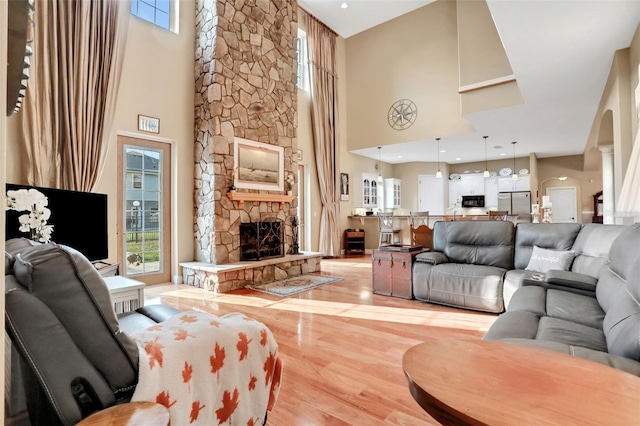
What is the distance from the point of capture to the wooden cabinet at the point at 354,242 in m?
8.18

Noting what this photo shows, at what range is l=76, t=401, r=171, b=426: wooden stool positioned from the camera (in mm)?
780

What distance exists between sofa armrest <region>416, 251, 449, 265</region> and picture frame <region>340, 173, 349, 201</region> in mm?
4319

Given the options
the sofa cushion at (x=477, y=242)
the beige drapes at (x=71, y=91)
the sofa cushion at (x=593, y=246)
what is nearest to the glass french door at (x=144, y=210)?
the beige drapes at (x=71, y=91)

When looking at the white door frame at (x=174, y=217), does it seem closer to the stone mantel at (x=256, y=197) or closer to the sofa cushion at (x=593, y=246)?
the stone mantel at (x=256, y=197)

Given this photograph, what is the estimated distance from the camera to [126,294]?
2262 millimetres

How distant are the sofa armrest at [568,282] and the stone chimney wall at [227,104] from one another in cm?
392

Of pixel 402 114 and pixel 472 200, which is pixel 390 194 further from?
pixel 402 114

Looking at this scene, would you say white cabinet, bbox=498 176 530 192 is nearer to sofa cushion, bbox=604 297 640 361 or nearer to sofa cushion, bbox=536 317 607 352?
sofa cushion, bbox=536 317 607 352

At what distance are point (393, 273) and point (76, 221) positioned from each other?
11.3 ft

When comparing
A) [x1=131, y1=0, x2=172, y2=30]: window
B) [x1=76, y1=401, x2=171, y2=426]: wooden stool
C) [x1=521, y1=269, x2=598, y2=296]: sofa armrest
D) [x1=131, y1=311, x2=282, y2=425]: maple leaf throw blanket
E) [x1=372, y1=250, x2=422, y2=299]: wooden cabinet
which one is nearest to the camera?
[x1=76, y1=401, x2=171, y2=426]: wooden stool

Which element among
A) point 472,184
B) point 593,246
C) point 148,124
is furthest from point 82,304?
point 472,184

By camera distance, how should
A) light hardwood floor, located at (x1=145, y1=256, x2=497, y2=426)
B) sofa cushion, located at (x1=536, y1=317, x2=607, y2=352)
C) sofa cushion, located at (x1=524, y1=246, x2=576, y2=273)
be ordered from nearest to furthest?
sofa cushion, located at (x1=536, y1=317, x2=607, y2=352) < light hardwood floor, located at (x1=145, y1=256, x2=497, y2=426) < sofa cushion, located at (x1=524, y1=246, x2=576, y2=273)

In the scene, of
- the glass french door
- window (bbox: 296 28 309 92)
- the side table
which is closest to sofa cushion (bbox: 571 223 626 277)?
the side table

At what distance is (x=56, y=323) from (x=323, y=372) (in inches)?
66.6
